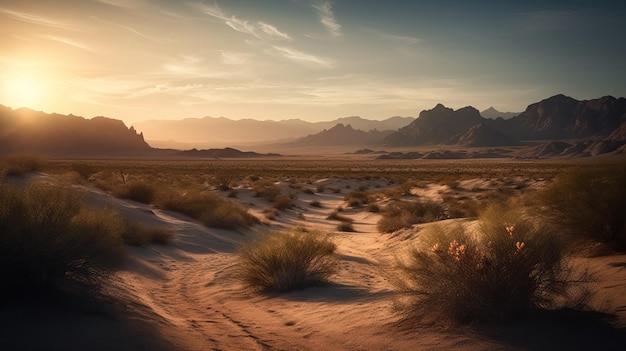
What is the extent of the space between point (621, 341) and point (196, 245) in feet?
40.8

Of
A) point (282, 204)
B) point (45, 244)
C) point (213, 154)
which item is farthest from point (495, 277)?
point (213, 154)

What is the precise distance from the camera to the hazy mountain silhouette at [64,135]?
121 metres

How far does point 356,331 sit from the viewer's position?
7.15 m

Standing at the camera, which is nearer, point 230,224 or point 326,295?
point 326,295

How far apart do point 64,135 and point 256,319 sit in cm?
14307

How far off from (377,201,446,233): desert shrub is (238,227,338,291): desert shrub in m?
8.91

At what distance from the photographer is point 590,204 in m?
10.6

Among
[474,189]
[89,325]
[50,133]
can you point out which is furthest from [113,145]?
[89,325]

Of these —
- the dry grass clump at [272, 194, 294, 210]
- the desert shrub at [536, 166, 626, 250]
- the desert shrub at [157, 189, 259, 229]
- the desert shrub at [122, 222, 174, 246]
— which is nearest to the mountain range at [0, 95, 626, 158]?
the dry grass clump at [272, 194, 294, 210]

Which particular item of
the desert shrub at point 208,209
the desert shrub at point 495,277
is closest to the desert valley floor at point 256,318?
the desert shrub at point 495,277

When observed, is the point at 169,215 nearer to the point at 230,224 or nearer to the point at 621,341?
the point at 230,224

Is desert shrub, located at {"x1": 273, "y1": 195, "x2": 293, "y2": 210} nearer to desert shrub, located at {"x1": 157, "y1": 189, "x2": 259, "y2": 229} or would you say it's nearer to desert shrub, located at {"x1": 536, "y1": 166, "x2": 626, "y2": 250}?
desert shrub, located at {"x1": 157, "y1": 189, "x2": 259, "y2": 229}

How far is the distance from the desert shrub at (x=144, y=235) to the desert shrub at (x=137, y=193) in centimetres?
671

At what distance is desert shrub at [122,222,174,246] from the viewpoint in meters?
13.2
